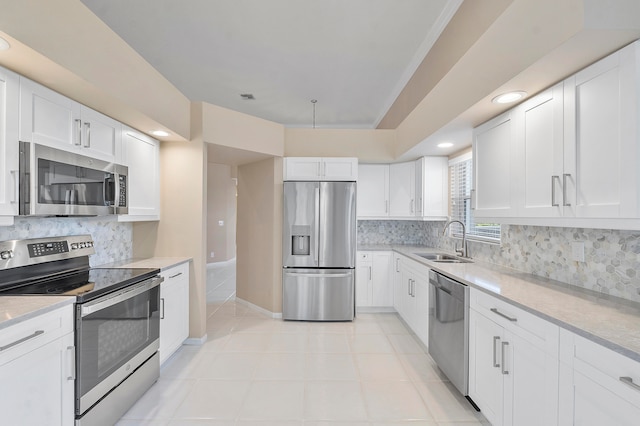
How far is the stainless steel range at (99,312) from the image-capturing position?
70.3 inches

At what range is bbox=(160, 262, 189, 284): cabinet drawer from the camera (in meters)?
2.82

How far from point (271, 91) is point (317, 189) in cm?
183

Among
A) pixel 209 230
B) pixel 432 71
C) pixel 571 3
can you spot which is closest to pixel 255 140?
pixel 432 71

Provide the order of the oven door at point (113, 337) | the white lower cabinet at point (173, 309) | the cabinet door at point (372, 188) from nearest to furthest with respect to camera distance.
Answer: the oven door at point (113, 337), the white lower cabinet at point (173, 309), the cabinet door at point (372, 188)

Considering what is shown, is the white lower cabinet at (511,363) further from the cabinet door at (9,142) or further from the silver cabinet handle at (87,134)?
the silver cabinet handle at (87,134)

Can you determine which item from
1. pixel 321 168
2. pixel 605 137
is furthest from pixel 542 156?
pixel 321 168

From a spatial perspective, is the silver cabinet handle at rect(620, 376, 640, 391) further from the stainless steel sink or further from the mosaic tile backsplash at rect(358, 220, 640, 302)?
the stainless steel sink

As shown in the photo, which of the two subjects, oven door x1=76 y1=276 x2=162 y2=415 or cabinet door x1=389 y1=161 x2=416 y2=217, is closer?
oven door x1=76 y1=276 x2=162 y2=415

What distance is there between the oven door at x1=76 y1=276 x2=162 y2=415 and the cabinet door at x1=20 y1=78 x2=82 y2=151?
1001mm

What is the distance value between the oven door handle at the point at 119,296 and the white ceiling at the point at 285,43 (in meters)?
2.40

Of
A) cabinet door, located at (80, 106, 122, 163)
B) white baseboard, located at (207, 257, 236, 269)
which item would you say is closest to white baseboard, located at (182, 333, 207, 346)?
cabinet door, located at (80, 106, 122, 163)

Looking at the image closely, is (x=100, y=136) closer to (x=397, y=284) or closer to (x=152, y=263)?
(x=152, y=263)

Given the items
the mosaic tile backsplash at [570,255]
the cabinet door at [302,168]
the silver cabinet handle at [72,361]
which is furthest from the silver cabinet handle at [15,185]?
the mosaic tile backsplash at [570,255]

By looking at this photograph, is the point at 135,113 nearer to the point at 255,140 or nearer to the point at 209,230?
the point at 255,140
